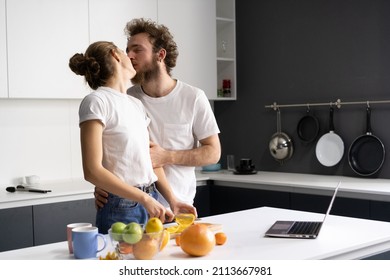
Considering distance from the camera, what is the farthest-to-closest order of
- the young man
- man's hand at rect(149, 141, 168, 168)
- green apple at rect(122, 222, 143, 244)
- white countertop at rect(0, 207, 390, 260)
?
the young man
man's hand at rect(149, 141, 168, 168)
white countertop at rect(0, 207, 390, 260)
green apple at rect(122, 222, 143, 244)

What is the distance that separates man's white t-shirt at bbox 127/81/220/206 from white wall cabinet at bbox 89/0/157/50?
1250 millimetres

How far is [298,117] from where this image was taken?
13.6 ft

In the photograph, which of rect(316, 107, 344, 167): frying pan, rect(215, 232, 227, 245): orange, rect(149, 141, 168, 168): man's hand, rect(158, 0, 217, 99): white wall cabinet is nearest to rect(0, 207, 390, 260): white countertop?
rect(215, 232, 227, 245): orange

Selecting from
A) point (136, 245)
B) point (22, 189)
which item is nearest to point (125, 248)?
point (136, 245)

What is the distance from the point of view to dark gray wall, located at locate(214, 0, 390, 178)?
12.1ft

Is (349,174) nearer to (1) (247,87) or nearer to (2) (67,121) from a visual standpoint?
(1) (247,87)

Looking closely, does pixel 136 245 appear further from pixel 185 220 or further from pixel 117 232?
pixel 185 220

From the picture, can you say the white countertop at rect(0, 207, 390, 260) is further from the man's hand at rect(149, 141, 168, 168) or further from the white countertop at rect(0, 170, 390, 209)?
the white countertop at rect(0, 170, 390, 209)

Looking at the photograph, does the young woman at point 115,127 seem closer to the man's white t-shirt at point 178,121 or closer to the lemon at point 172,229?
the lemon at point 172,229

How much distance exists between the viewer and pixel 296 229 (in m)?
1.95

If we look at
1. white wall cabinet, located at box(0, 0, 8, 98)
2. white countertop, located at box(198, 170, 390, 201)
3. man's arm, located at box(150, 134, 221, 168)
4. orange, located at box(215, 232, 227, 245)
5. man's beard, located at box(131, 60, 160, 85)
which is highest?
white wall cabinet, located at box(0, 0, 8, 98)

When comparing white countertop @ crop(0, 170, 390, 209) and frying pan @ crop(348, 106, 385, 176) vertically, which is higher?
frying pan @ crop(348, 106, 385, 176)

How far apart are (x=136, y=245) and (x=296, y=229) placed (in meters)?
0.66

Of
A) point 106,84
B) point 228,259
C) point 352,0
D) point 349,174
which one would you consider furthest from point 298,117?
point 228,259
